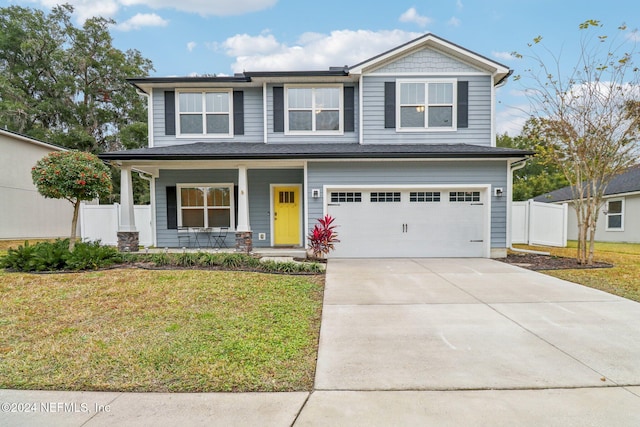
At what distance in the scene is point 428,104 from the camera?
10664 mm

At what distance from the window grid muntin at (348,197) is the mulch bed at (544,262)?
4460 millimetres

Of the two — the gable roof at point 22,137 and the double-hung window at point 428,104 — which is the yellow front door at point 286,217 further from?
the gable roof at point 22,137

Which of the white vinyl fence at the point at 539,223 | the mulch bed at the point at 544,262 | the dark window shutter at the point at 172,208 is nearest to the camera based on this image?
the mulch bed at the point at 544,262

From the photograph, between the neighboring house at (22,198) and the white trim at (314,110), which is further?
the neighboring house at (22,198)

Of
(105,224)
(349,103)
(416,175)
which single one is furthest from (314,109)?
(105,224)

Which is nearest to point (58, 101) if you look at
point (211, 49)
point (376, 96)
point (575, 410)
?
point (211, 49)

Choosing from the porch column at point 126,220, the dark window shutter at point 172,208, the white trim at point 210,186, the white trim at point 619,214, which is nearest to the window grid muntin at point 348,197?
the white trim at point 210,186

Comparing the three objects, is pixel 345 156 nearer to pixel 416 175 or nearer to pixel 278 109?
pixel 416 175

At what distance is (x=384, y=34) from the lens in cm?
1834

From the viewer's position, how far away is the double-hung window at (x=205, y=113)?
11.3m

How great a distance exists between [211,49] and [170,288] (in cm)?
1545

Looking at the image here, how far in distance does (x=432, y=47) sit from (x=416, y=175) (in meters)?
4.45

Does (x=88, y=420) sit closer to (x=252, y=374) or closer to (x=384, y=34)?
(x=252, y=374)

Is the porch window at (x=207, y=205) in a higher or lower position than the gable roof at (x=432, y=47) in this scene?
lower
